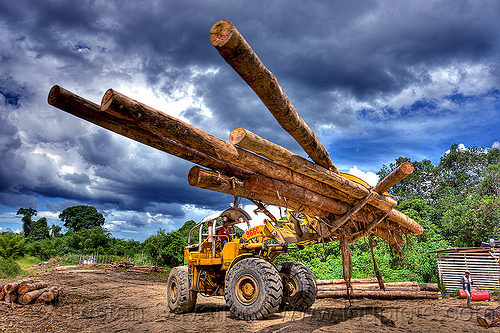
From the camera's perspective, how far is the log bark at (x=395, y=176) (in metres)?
5.68

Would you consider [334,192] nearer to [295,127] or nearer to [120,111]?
[295,127]

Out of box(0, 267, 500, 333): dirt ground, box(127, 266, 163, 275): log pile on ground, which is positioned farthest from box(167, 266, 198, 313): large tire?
box(127, 266, 163, 275): log pile on ground

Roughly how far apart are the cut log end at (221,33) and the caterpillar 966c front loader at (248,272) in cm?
455

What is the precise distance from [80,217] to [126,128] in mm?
79073

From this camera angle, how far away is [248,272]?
22.4ft

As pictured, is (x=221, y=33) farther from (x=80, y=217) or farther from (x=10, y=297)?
(x=80, y=217)

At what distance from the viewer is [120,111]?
3166 mm

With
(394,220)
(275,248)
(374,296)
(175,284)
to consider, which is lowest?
(374,296)

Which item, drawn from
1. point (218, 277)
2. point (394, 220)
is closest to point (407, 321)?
point (394, 220)

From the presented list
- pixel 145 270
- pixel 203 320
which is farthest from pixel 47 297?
pixel 145 270

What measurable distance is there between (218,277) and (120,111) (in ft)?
21.3

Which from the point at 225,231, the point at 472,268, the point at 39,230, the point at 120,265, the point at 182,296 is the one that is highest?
the point at 39,230

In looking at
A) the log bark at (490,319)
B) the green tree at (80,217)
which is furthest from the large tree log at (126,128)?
the green tree at (80,217)

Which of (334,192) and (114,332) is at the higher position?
(334,192)
